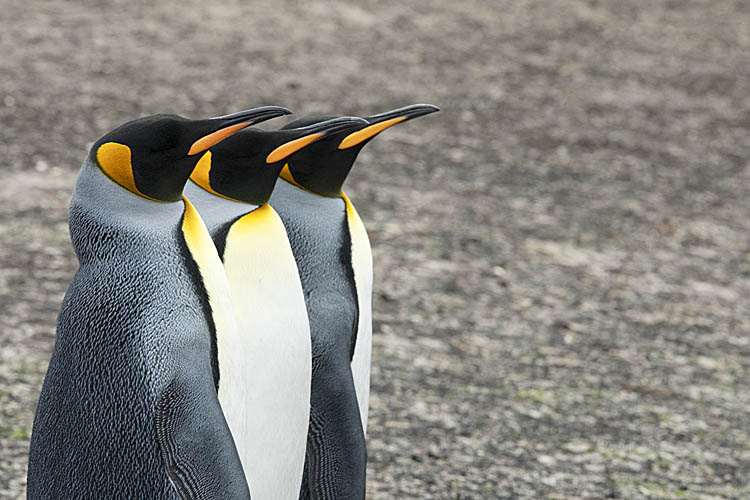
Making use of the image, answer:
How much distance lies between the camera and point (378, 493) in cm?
300

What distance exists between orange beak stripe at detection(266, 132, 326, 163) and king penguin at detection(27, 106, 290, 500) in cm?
14

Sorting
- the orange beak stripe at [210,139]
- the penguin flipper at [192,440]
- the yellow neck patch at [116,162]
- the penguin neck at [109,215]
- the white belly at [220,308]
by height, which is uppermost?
the orange beak stripe at [210,139]

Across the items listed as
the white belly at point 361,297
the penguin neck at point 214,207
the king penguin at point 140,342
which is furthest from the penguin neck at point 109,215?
the white belly at point 361,297

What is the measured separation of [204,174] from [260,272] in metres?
0.21

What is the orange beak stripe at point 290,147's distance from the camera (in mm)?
1884

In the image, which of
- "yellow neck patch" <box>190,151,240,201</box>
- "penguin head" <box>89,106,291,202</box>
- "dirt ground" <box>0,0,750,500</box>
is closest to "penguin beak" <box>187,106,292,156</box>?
"penguin head" <box>89,106,291,202</box>

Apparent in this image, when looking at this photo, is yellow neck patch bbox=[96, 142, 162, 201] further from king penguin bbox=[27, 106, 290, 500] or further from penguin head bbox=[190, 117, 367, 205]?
penguin head bbox=[190, 117, 367, 205]

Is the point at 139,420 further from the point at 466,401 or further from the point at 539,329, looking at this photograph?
the point at 539,329

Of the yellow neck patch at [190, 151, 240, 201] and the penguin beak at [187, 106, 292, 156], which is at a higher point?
the penguin beak at [187, 106, 292, 156]

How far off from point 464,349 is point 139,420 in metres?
2.50

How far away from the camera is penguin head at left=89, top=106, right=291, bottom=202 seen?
170cm

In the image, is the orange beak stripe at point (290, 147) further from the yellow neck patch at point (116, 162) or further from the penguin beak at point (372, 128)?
the yellow neck patch at point (116, 162)

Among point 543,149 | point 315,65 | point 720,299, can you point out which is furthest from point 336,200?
point 315,65

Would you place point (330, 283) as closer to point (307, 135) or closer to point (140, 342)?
point (307, 135)
